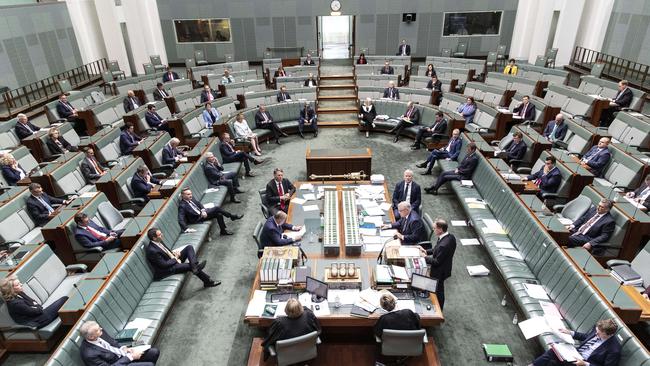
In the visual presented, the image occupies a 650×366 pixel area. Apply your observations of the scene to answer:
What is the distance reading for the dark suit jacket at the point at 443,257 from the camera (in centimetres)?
550

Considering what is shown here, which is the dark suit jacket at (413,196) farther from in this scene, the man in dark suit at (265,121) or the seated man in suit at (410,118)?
the man in dark suit at (265,121)

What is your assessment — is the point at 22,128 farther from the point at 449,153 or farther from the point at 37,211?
the point at 449,153

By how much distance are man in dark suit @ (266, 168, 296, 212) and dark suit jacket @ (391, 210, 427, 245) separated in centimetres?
247

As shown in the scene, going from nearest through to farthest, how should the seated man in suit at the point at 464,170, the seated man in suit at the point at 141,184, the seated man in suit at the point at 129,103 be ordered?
the seated man in suit at the point at 141,184
the seated man in suit at the point at 464,170
the seated man in suit at the point at 129,103

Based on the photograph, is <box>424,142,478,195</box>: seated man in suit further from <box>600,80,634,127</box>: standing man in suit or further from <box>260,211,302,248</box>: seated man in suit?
<box>600,80,634,127</box>: standing man in suit

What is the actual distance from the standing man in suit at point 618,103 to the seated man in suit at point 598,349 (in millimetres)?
9114

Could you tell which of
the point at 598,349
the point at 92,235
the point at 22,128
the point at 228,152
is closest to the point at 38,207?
the point at 92,235

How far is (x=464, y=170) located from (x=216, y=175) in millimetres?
5527

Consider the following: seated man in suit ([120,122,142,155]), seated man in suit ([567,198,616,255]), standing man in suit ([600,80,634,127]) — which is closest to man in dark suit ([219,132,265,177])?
seated man in suit ([120,122,142,155])

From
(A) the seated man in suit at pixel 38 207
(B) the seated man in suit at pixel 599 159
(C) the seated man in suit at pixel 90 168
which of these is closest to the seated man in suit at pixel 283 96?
(C) the seated man in suit at pixel 90 168

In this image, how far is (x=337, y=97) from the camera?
15.3m

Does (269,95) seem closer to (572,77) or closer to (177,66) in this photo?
(177,66)

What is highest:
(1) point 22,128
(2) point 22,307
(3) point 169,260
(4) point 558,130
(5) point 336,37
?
(5) point 336,37

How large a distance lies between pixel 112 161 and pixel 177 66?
13.6m
